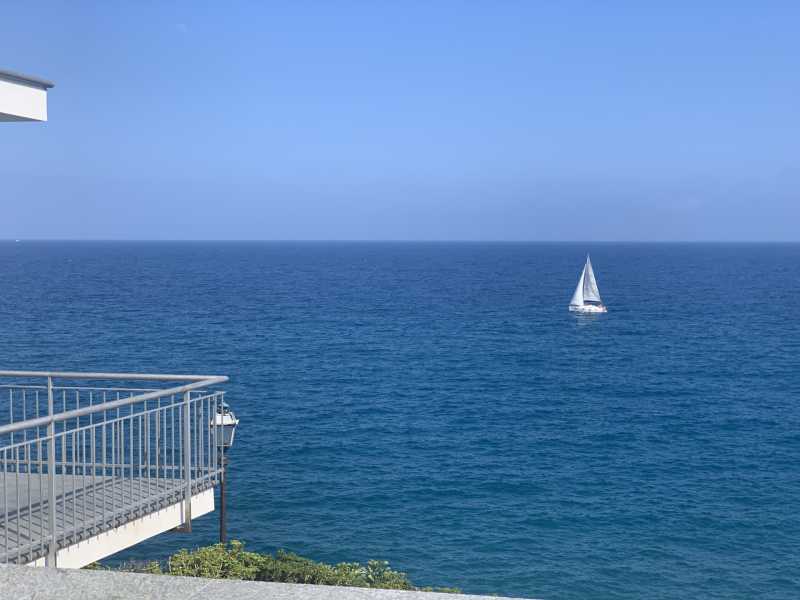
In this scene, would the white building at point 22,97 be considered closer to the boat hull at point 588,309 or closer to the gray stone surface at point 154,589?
the gray stone surface at point 154,589

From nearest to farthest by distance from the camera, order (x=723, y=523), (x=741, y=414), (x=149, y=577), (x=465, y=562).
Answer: (x=149, y=577) < (x=465, y=562) < (x=723, y=523) < (x=741, y=414)

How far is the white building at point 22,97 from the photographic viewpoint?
655 cm

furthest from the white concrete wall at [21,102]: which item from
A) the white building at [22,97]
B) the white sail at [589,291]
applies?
the white sail at [589,291]

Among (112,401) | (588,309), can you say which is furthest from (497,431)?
(588,309)

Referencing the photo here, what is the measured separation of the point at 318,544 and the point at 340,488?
4682mm

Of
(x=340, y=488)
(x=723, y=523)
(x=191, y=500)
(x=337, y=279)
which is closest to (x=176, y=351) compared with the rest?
(x=340, y=488)

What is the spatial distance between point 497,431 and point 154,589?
112ft

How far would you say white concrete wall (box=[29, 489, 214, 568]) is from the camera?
6.82 m

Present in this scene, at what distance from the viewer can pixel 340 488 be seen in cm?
2934

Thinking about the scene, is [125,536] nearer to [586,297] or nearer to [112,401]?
[112,401]

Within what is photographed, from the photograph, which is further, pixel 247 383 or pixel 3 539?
pixel 247 383

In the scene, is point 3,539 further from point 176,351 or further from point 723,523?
point 176,351

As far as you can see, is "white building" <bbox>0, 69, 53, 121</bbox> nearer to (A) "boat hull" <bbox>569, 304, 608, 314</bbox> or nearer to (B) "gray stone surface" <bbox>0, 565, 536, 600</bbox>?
(B) "gray stone surface" <bbox>0, 565, 536, 600</bbox>

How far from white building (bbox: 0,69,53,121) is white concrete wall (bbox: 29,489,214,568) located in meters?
3.18
